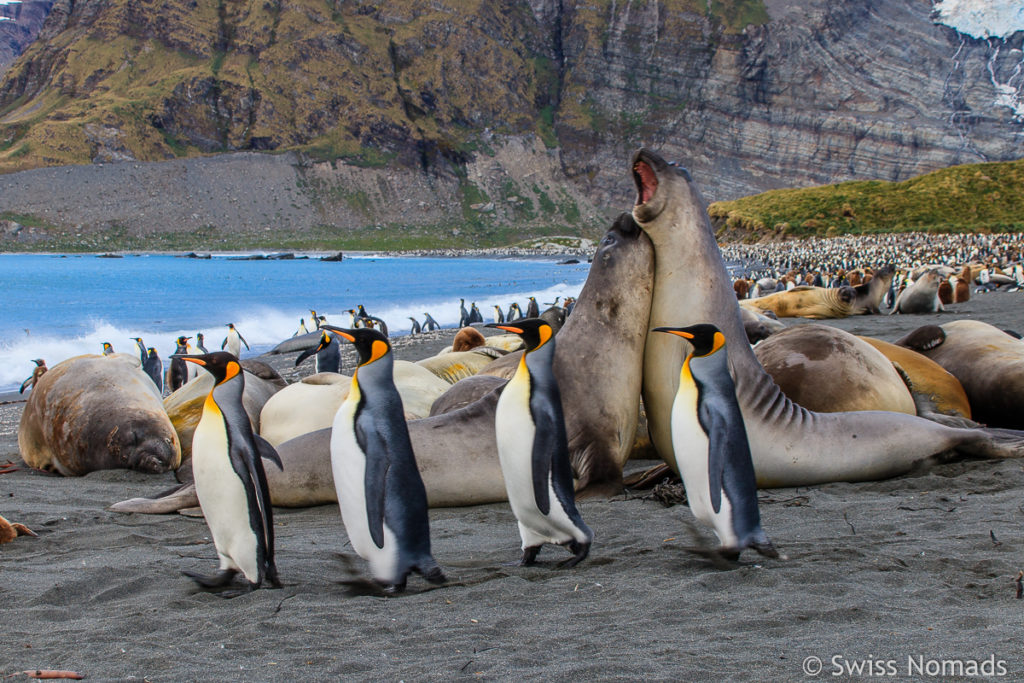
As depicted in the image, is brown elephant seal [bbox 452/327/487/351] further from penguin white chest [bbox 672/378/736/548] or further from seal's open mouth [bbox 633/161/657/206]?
penguin white chest [bbox 672/378/736/548]

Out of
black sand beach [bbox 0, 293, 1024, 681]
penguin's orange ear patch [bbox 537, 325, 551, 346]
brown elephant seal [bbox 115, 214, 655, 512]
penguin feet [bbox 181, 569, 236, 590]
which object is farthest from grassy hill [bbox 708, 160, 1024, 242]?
penguin feet [bbox 181, 569, 236, 590]

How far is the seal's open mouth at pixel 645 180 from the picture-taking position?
17.5ft

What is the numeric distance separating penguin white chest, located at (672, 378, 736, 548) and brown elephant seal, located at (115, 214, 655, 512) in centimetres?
116

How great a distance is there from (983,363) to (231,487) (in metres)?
6.15

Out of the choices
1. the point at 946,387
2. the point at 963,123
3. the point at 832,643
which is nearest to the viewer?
the point at 832,643

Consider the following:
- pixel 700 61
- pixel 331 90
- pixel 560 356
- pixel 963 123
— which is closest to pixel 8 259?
pixel 331 90

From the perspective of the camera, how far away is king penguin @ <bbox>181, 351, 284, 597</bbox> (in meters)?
3.33

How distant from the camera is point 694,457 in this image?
143 inches

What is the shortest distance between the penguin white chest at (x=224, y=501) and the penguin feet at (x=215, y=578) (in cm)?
3

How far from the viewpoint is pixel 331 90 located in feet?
487

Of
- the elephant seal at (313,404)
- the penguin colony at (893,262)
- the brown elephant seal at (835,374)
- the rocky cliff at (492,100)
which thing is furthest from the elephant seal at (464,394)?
the rocky cliff at (492,100)

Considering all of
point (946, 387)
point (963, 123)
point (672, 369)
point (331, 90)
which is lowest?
point (946, 387)

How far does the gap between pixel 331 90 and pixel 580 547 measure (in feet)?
509

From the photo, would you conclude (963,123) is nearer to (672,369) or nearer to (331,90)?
(331,90)
